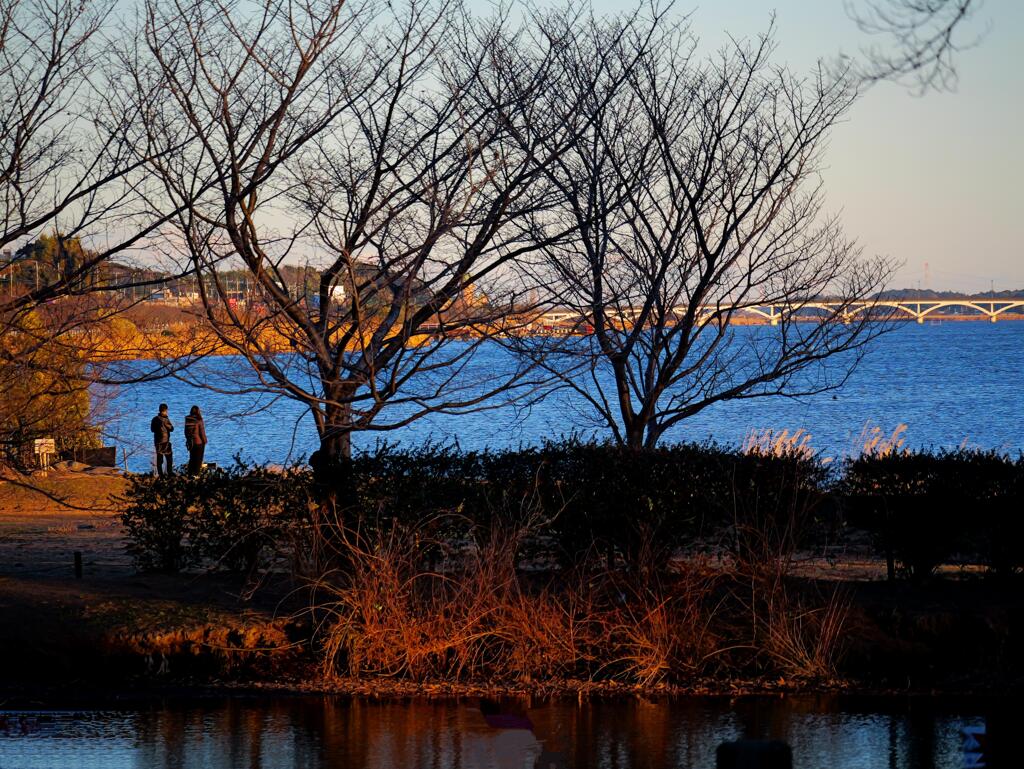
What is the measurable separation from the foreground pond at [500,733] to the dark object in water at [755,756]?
2.58m

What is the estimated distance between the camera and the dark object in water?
4020 mm

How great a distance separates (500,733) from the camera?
287 inches

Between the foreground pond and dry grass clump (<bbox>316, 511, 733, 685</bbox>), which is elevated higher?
dry grass clump (<bbox>316, 511, 733, 685</bbox>)

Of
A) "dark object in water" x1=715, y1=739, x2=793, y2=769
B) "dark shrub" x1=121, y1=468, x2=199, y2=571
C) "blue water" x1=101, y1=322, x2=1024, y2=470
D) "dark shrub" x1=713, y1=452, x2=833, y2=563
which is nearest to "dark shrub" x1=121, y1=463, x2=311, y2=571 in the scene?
"dark shrub" x1=121, y1=468, x2=199, y2=571

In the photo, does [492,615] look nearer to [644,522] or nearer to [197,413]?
[644,522]

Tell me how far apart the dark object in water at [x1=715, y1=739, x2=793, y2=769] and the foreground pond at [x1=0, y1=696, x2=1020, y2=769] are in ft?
8.46

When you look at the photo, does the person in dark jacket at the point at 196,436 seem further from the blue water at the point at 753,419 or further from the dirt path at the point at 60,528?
the blue water at the point at 753,419

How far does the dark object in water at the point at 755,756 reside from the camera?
158 inches

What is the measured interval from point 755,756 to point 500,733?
11.5ft

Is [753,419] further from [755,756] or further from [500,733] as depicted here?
[755,756]

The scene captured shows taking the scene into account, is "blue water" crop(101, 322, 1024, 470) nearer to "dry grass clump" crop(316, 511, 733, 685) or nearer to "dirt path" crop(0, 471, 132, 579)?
"dirt path" crop(0, 471, 132, 579)

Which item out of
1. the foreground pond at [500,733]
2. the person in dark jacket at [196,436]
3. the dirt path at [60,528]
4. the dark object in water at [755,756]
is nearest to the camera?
the dark object in water at [755,756]

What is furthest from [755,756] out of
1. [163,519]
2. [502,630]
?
[163,519]

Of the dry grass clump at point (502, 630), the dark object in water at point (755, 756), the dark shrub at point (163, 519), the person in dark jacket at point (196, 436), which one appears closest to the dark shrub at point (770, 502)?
the dry grass clump at point (502, 630)
